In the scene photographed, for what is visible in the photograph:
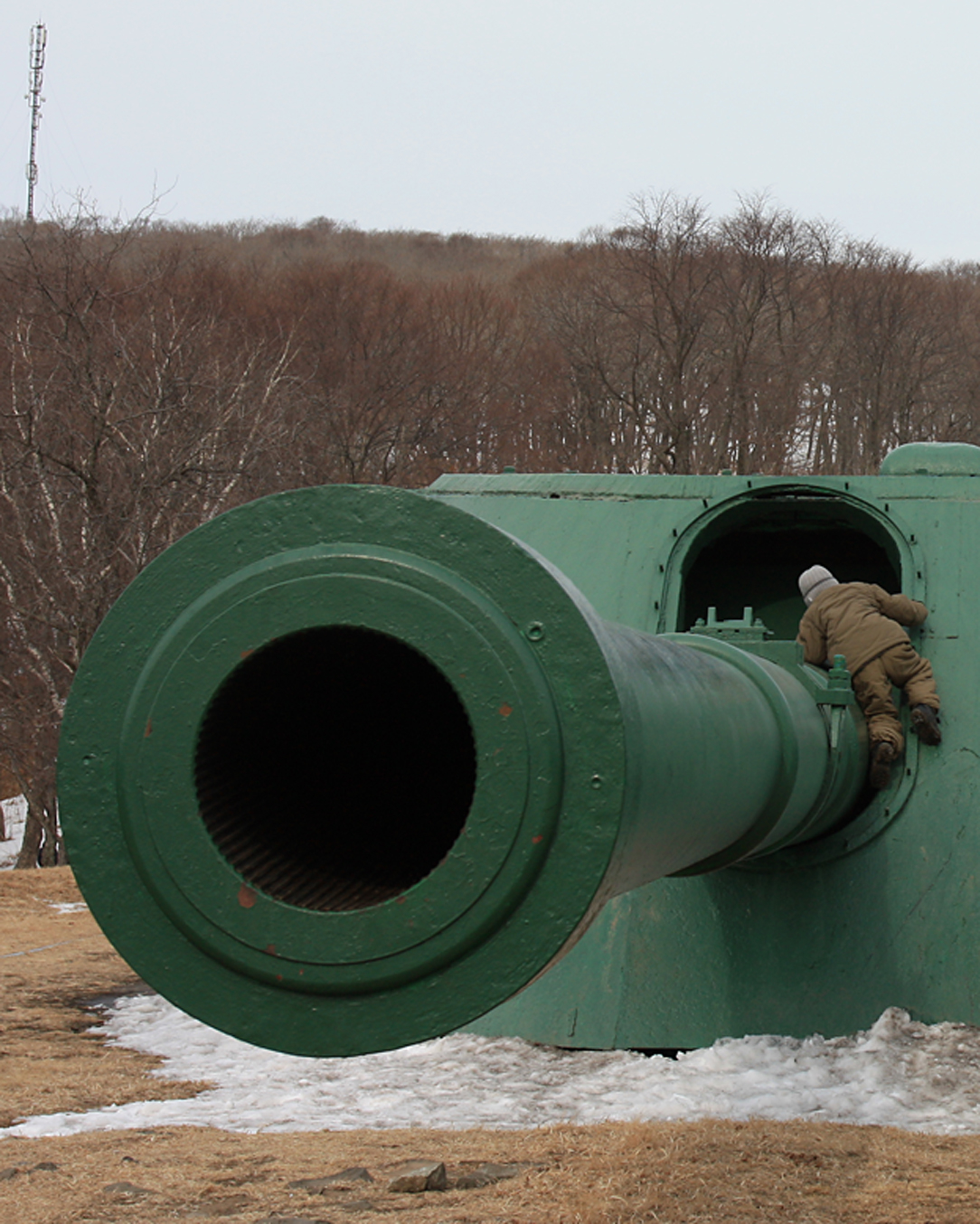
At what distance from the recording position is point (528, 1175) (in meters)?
3.45

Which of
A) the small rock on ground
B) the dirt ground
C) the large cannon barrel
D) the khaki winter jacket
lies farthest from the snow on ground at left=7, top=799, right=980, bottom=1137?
the large cannon barrel

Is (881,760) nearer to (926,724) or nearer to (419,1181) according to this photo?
(926,724)

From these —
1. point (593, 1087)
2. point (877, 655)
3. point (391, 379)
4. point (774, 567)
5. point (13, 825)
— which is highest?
point (391, 379)

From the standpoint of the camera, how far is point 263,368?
20953 mm

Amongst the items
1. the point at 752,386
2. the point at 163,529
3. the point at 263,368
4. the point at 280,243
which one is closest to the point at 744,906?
the point at 163,529

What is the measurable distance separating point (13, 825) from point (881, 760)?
67.1 ft

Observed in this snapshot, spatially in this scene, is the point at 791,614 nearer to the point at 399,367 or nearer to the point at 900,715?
the point at 900,715

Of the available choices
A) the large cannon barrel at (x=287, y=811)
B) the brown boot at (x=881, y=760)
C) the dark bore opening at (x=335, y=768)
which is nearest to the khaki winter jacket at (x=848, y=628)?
the brown boot at (x=881, y=760)

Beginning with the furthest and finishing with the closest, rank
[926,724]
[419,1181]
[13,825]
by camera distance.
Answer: [13,825]
[926,724]
[419,1181]

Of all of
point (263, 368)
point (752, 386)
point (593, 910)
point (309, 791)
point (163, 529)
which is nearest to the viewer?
point (593, 910)

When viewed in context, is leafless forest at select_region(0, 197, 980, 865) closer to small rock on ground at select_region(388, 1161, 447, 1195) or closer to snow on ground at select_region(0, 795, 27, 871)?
snow on ground at select_region(0, 795, 27, 871)

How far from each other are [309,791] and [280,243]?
3907 cm

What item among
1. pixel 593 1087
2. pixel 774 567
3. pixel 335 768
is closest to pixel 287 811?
pixel 335 768

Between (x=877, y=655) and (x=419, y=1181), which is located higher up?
(x=877, y=655)
